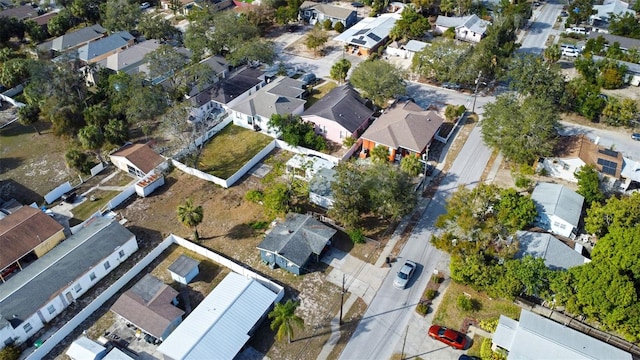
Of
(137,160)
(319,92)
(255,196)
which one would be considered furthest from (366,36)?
(137,160)

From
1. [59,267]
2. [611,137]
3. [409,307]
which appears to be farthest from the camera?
[611,137]

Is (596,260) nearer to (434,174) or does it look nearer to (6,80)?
(434,174)

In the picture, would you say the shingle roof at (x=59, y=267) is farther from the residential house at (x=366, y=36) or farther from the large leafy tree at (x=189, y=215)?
the residential house at (x=366, y=36)

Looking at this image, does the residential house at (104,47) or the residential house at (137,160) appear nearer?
the residential house at (137,160)

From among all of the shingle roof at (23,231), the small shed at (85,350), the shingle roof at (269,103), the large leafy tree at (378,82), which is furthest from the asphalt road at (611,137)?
the shingle roof at (23,231)

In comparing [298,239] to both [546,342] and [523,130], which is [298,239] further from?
[523,130]

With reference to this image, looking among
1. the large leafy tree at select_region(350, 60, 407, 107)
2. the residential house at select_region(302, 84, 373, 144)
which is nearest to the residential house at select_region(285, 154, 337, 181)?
the residential house at select_region(302, 84, 373, 144)
